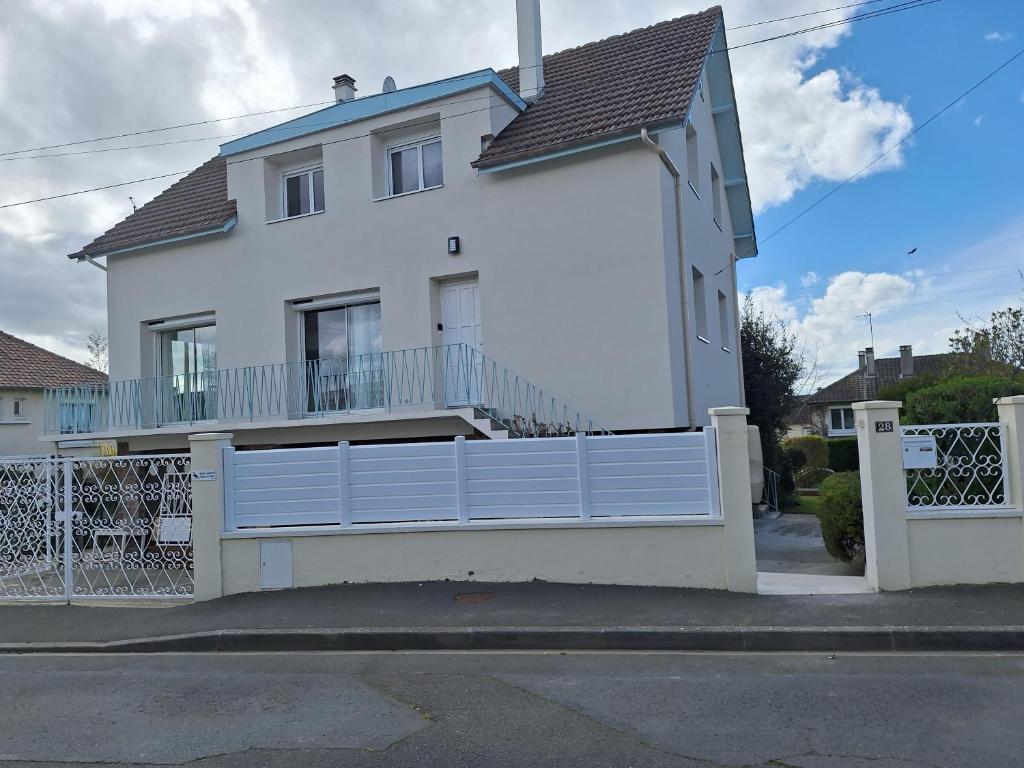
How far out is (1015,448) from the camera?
7.32m

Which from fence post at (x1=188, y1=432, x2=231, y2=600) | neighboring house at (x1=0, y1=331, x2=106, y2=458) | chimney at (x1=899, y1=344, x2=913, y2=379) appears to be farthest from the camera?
chimney at (x1=899, y1=344, x2=913, y2=379)

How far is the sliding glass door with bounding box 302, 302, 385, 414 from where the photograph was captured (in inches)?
508

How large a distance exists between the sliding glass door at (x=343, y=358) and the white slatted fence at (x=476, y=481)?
3952 mm

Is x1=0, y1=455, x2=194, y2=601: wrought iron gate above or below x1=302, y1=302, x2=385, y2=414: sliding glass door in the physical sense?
below

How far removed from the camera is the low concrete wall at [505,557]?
302 inches

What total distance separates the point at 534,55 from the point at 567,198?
3799 mm

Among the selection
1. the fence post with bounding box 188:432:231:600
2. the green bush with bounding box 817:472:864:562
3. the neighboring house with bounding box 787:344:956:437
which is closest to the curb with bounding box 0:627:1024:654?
the fence post with bounding box 188:432:231:600

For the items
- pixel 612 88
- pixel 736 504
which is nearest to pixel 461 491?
pixel 736 504

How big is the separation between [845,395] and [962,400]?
42753 mm

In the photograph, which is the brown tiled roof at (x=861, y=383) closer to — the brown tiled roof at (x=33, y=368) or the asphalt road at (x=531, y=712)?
the brown tiled roof at (x=33, y=368)

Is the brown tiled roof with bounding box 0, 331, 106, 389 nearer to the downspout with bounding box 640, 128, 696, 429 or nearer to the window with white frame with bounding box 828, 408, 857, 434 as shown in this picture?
the downspout with bounding box 640, 128, 696, 429

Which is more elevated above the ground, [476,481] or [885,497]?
[476,481]

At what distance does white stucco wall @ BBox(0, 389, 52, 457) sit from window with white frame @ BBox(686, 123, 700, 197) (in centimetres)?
2569

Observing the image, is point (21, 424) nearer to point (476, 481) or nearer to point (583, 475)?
point (476, 481)
